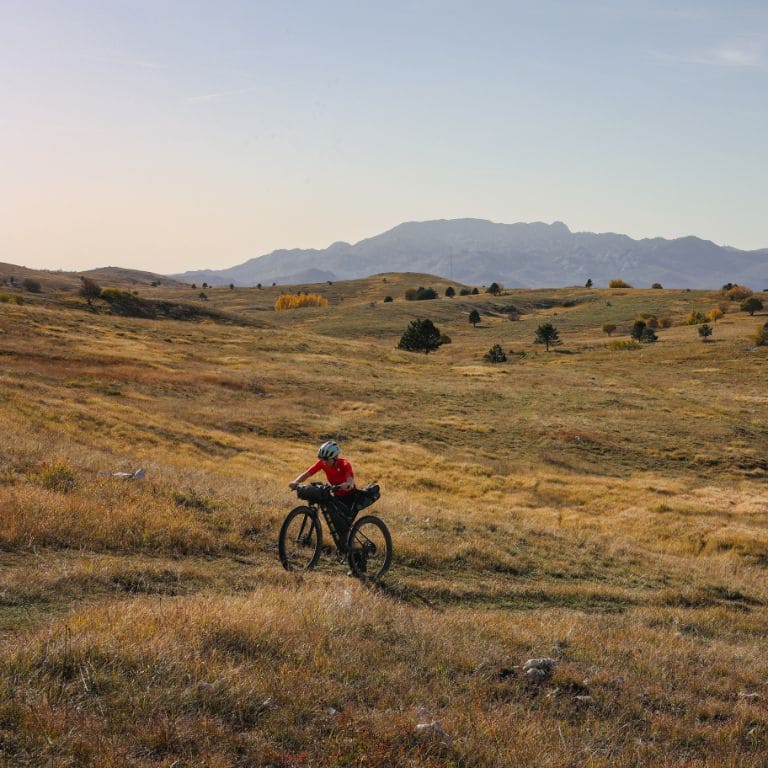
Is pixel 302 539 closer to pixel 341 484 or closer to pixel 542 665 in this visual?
pixel 341 484

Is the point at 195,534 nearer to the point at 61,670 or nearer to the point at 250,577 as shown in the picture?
the point at 250,577

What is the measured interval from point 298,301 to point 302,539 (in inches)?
6737

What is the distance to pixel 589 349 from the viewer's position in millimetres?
106688

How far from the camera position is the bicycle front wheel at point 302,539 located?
1273cm

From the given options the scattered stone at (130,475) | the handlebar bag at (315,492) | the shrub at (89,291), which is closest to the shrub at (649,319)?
the shrub at (89,291)

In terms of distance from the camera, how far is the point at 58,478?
15.4 m

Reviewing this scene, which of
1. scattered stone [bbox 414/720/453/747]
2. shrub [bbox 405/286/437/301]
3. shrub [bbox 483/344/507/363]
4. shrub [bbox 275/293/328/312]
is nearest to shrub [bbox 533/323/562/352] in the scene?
shrub [bbox 483/344/507/363]

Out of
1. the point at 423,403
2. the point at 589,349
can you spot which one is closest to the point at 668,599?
the point at 423,403

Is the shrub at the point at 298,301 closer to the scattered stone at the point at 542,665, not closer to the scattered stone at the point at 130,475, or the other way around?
the scattered stone at the point at 130,475

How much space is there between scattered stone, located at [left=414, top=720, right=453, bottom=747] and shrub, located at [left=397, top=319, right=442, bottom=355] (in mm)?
94988

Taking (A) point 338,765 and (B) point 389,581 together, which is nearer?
(A) point 338,765

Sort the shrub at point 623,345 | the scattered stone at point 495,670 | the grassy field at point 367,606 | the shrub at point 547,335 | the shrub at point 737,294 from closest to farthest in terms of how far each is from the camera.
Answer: the grassy field at point 367,606 < the scattered stone at point 495,670 < the shrub at point 623,345 < the shrub at point 547,335 < the shrub at point 737,294

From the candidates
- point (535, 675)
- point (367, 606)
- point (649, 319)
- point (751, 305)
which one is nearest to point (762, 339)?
point (649, 319)

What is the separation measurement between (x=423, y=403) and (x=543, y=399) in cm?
1156
